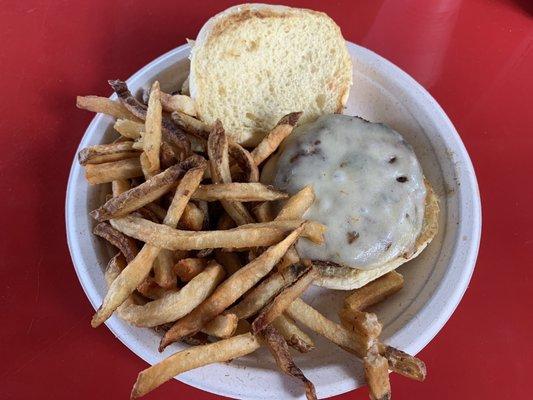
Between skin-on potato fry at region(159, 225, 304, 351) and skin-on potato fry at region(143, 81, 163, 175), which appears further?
skin-on potato fry at region(143, 81, 163, 175)

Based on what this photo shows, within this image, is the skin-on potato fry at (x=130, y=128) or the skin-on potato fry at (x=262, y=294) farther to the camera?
the skin-on potato fry at (x=130, y=128)

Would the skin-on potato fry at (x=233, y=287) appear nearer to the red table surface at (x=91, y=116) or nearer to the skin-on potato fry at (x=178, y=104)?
the red table surface at (x=91, y=116)

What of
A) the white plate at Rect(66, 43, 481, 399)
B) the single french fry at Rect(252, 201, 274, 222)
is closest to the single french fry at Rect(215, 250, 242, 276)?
the single french fry at Rect(252, 201, 274, 222)

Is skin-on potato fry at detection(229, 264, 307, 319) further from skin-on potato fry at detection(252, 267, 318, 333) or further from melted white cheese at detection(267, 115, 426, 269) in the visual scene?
melted white cheese at detection(267, 115, 426, 269)

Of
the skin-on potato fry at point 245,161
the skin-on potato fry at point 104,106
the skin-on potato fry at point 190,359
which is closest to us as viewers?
the skin-on potato fry at point 190,359

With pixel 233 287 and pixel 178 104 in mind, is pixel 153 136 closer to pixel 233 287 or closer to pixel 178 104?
pixel 178 104

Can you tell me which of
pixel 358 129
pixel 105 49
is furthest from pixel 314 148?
pixel 105 49

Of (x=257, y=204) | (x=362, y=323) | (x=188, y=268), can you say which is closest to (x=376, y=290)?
(x=362, y=323)

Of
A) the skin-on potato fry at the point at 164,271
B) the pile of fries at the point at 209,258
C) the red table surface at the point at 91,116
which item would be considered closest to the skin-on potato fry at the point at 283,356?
the pile of fries at the point at 209,258
